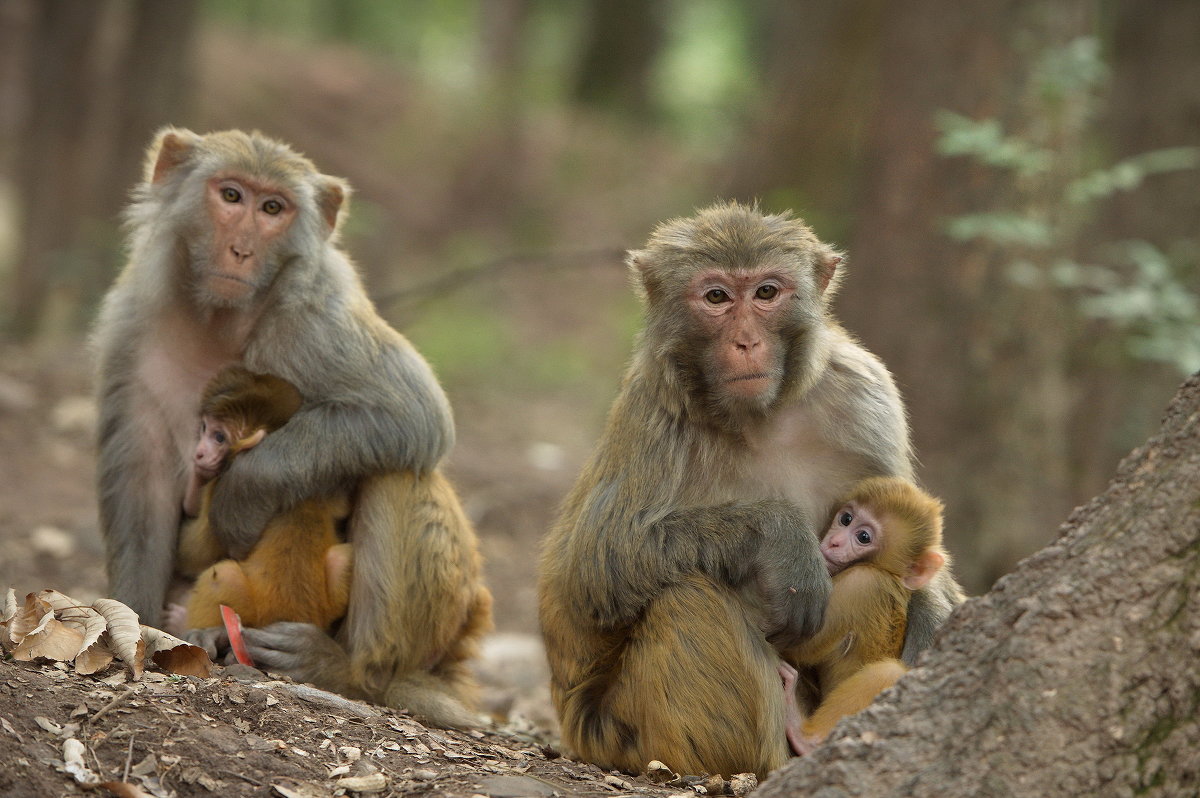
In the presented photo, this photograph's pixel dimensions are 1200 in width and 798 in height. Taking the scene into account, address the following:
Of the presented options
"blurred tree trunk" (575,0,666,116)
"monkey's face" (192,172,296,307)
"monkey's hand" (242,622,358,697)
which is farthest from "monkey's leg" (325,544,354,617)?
"blurred tree trunk" (575,0,666,116)

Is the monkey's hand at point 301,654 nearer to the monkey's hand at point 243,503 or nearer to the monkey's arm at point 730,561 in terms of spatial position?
the monkey's hand at point 243,503

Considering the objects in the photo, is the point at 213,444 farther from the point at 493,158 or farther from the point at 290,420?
the point at 493,158

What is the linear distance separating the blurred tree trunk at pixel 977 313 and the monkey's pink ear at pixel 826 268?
3.10 m

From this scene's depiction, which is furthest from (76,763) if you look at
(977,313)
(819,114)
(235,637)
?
(819,114)

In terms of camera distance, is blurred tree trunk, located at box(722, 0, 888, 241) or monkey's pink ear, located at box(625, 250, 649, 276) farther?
blurred tree trunk, located at box(722, 0, 888, 241)

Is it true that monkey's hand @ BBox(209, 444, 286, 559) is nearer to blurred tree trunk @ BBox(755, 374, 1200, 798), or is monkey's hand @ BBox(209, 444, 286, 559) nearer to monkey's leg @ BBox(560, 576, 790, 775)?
monkey's leg @ BBox(560, 576, 790, 775)

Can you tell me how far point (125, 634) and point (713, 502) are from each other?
6.42ft

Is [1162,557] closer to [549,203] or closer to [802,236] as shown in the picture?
[802,236]

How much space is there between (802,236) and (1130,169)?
7.78 feet

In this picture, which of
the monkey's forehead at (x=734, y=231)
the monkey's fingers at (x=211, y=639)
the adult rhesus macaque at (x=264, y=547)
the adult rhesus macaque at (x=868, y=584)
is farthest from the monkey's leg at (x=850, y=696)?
the monkey's fingers at (x=211, y=639)

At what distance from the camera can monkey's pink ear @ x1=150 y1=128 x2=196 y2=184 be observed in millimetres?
5395

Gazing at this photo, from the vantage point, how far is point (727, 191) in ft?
42.3

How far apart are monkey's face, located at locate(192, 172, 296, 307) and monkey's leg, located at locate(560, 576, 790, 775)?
2.06 metres

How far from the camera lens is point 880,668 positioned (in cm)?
409
